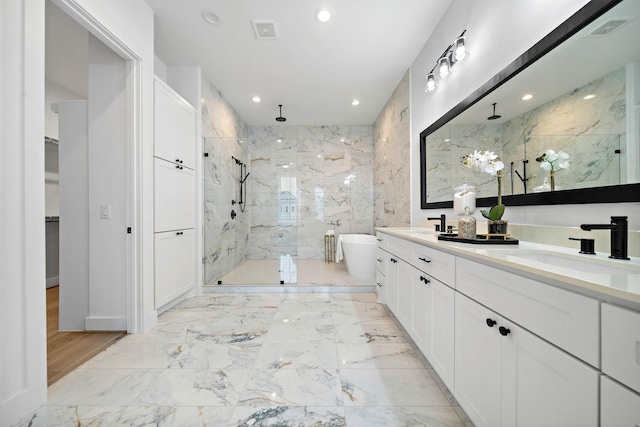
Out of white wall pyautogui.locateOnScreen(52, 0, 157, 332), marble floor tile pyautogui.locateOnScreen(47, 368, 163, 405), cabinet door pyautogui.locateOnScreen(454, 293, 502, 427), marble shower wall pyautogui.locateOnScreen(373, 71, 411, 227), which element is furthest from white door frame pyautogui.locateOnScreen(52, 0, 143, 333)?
marble shower wall pyautogui.locateOnScreen(373, 71, 411, 227)

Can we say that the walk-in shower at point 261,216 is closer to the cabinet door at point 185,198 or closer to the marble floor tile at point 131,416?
the cabinet door at point 185,198

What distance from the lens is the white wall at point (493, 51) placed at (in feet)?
3.99

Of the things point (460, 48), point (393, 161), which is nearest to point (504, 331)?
point (460, 48)

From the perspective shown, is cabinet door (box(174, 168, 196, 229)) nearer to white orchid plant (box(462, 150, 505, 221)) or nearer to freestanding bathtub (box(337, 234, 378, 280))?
freestanding bathtub (box(337, 234, 378, 280))

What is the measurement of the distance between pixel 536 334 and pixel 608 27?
1.21 meters

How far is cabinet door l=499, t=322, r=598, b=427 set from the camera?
0.64 meters

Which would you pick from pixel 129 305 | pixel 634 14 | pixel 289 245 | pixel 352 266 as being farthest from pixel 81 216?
pixel 634 14

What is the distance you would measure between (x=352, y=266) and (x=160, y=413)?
276 cm

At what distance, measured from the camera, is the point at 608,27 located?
1.04m

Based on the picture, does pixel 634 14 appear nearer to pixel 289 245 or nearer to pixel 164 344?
pixel 164 344

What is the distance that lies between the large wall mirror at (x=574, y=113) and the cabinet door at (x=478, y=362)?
69cm

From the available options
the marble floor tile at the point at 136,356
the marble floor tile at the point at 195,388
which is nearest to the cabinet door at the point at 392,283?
the marble floor tile at the point at 195,388

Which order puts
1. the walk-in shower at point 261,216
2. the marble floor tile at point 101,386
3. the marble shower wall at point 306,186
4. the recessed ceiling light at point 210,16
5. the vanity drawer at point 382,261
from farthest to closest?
the marble shower wall at point 306,186, the walk-in shower at point 261,216, the vanity drawer at point 382,261, the recessed ceiling light at point 210,16, the marble floor tile at point 101,386

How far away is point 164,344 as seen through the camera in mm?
2031
